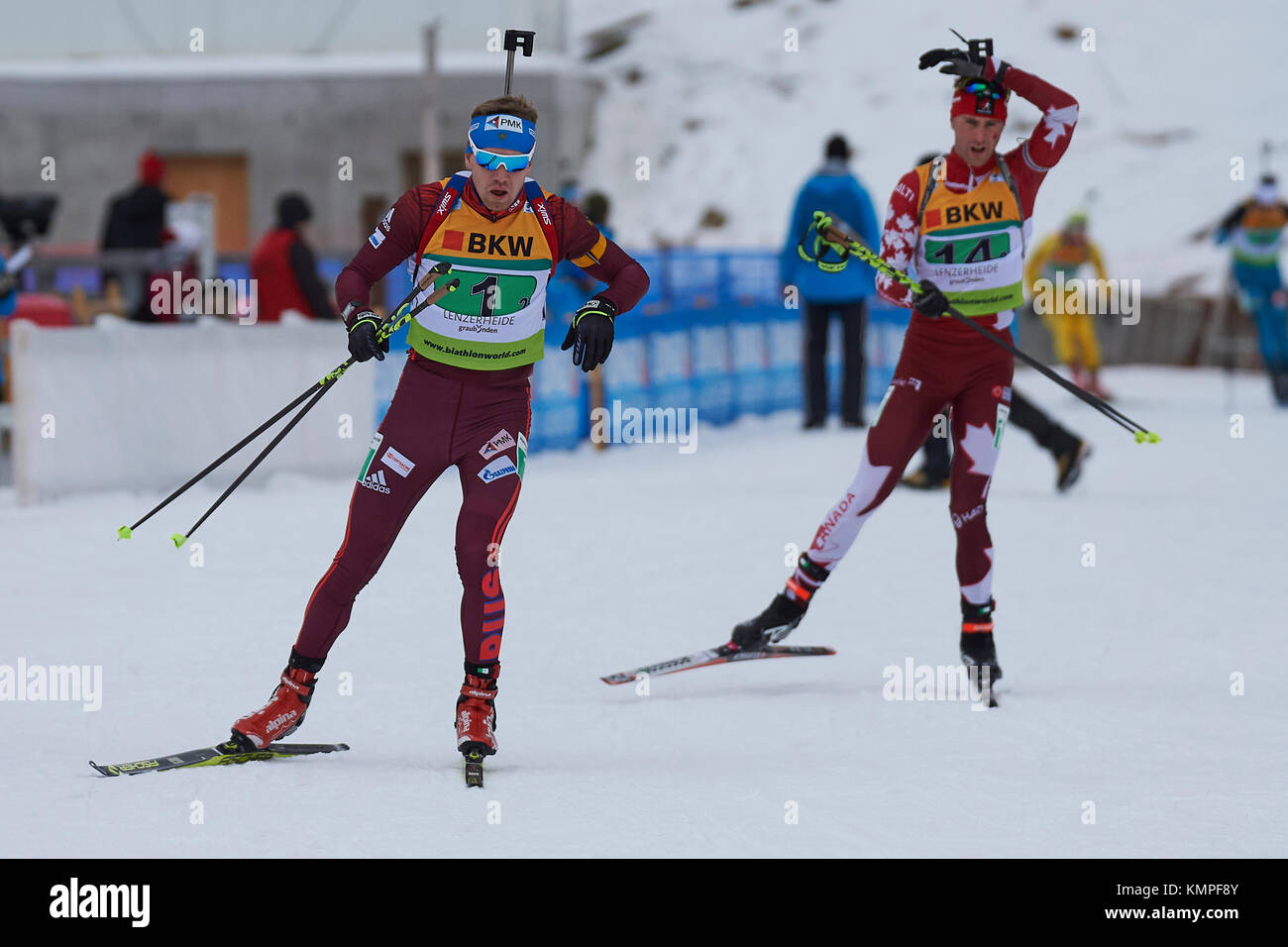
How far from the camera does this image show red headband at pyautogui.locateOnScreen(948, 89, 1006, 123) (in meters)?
5.83

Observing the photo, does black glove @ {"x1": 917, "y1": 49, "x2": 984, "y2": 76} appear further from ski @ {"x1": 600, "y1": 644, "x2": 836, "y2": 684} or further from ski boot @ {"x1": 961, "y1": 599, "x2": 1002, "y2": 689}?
ski @ {"x1": 600, "y1": 644, "x2": 836, "y2": 684}

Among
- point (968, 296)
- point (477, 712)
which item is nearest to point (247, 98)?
point (968, 296)

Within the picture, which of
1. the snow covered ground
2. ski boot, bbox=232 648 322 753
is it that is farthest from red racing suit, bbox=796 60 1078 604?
ski boot, bbox=232 648 322 753

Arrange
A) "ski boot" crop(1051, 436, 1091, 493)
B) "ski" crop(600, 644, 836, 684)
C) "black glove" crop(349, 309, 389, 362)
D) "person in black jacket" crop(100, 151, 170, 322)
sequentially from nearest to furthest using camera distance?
"black glove" crop(349, 309, 389, 362) → "ski" crop(600, 644, 836, 684) → "ski boot" crop(1051, 436, 1091, 493) → "person in black jacket" crop(100, 151, 170, 322)

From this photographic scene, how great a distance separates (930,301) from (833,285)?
8.15 meters

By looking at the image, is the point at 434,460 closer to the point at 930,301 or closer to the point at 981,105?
the point at 930,301

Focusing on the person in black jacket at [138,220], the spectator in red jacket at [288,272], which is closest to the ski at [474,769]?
the spectator in red jacket at [288,272]

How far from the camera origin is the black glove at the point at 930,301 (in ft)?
19.5

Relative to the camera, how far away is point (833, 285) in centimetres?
1404

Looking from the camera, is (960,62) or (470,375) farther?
(960,62)

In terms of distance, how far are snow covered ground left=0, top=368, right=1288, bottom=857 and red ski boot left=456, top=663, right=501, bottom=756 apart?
0.10m

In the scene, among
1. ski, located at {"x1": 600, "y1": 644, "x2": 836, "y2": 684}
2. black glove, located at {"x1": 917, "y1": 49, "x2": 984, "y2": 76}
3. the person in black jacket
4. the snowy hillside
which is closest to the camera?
black glove, located at {"x1": 917, "y1": 49, "x2": 984, "y2": 76}

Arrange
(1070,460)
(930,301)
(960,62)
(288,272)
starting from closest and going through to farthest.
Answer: (960,62), (930,301), (1070,460), (288,272)
